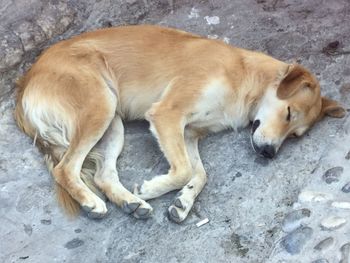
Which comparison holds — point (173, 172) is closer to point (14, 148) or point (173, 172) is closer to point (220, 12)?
point (14, 148)

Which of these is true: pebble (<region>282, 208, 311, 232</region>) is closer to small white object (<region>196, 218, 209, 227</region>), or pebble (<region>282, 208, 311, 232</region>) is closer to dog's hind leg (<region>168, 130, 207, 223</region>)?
small white object (<region>196, 218, 209, 227</region>)

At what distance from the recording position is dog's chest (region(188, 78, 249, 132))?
479cm

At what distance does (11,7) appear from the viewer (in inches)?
217

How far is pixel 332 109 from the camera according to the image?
4930mm

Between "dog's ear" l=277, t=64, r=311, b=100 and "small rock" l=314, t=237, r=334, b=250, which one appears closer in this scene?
"small rock" l=314, t=237, r=334, b=250

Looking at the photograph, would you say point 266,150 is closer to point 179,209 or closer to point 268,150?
point 268,150

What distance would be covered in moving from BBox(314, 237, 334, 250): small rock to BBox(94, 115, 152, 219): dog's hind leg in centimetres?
97

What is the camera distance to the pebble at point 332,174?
4395mm

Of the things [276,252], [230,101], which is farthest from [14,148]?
[276,252]

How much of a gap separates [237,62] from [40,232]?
176cm

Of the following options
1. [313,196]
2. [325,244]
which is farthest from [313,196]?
[325,244]

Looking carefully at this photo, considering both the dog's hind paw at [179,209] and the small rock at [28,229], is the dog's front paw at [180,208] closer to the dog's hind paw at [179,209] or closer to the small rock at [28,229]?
the dog's hind paw at [179,209]

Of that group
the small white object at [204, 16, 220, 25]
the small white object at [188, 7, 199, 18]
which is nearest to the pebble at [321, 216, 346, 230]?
the small white object at [204, 16, 220, 25]

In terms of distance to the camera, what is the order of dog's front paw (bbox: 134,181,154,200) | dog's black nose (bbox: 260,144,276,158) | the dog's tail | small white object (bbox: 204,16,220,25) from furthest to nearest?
1. small white object (bbox: 204,16,220,25)
2. dog's black nose (bbox: 260,144,276,158)
3. the dog's tail
4. dog's front paw (bbox: 134,181,154,200)
